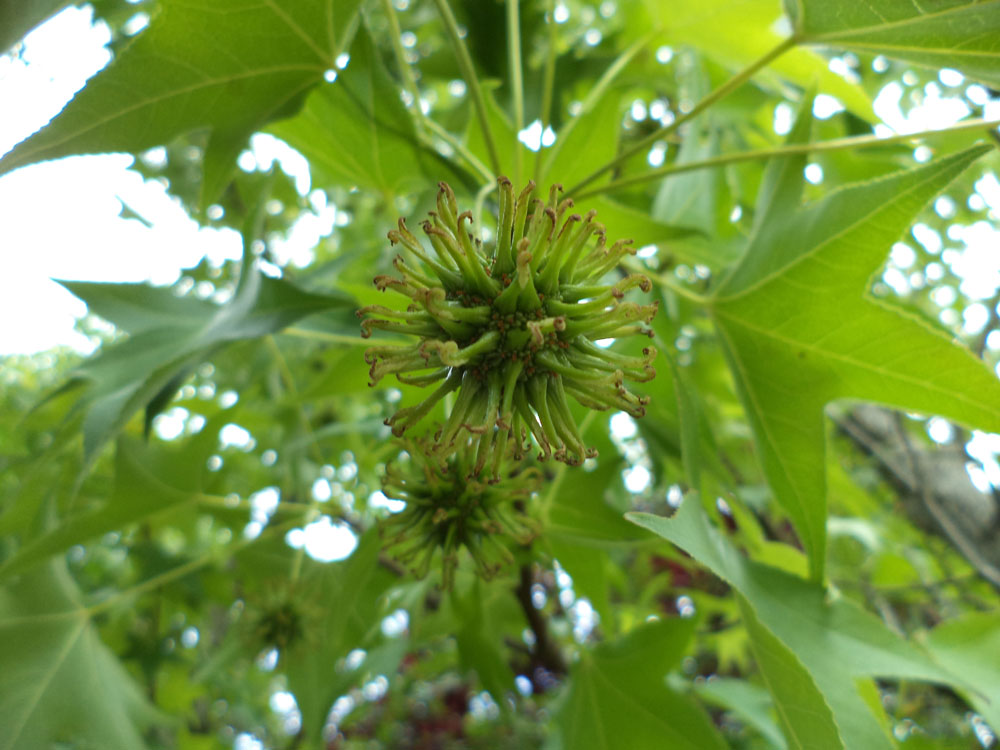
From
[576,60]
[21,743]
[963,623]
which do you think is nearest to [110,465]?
[21,743]

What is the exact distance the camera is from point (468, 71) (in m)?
1.28

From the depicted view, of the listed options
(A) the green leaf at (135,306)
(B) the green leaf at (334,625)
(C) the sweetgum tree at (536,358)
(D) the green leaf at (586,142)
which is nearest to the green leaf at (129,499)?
(C) the sweetgum tree at (536,358)

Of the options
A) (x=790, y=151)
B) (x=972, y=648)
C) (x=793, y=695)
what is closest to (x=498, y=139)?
(x=790, y=151)

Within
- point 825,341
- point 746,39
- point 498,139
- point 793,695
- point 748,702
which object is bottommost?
point 748,702

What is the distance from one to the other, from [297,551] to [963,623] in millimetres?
1717

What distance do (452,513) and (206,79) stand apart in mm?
819

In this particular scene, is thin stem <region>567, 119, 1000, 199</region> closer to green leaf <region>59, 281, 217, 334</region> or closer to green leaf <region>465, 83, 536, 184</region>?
green leaf <region>465, 83, 536, 184</region>

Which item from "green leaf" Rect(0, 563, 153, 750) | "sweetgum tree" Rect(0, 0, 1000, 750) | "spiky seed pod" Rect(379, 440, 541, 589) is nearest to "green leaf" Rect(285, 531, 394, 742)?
"sweetgum tree" Rect(0, 0, 1000, 750)

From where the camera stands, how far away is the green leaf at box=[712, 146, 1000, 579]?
1105 mm

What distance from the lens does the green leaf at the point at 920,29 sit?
103 cm

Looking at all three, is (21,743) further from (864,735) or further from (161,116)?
(864,735)

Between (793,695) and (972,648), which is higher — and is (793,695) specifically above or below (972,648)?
above

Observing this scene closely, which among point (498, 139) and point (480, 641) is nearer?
point (498, 139)

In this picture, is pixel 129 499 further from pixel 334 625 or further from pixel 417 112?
pixel 417 112
